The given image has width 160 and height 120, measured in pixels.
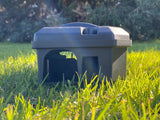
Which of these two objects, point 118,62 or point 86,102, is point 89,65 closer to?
point 118,62

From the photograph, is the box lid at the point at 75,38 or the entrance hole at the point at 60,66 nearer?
the box lid at the point at 75,38

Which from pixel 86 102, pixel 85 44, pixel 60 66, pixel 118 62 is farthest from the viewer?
Result: pixel 60 66

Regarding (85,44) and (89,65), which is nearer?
(85,44)

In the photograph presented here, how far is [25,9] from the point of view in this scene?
11523 mm

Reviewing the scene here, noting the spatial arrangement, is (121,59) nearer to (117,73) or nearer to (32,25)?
(117,73)

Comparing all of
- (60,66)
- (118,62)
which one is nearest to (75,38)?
(118,62)

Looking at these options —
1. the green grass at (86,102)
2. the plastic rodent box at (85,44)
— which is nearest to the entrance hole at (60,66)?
the green grass at (86,102)

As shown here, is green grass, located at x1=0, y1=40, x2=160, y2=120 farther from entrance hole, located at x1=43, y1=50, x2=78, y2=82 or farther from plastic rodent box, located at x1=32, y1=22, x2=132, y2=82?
entrance hole, located at x1=43, y1=50, x2=78, y2=82

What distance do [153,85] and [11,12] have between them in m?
11.2

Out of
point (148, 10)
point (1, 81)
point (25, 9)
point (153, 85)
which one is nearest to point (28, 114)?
point (153, 85)

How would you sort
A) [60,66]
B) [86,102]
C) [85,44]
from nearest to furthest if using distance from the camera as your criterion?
[86,102], [85,44], [60,66]

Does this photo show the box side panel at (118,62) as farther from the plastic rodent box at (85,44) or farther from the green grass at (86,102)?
the green grass at (86,102)

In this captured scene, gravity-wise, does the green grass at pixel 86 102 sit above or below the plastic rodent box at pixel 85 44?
below

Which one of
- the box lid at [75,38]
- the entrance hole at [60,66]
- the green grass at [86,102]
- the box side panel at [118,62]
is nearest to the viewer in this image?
the green grass at [86,102]
